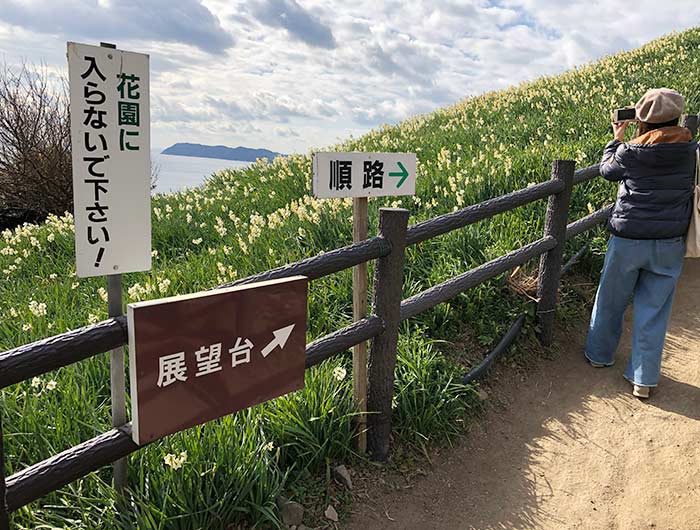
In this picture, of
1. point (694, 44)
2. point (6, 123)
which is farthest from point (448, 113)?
point (6, 123)

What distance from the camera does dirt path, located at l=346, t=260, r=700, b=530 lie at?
9.76 ft

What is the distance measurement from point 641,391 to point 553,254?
1.16 metres

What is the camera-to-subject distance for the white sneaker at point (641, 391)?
388cm

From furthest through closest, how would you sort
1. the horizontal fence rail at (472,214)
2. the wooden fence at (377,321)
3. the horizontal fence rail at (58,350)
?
the horizontal fence rail at (472,214), the wooden fence at (377,321), the horizontal fence rail at (58,350)

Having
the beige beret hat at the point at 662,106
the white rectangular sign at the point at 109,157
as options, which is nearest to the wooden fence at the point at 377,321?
the white rectangular sign at the point at 109,157

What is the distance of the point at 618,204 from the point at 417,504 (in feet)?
8.19

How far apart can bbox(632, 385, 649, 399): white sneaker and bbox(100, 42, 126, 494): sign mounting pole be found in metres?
3.35

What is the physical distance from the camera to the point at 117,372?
7.21ft

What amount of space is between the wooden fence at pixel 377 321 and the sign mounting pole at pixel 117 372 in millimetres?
52

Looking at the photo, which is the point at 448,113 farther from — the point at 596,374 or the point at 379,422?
the point at 379,422

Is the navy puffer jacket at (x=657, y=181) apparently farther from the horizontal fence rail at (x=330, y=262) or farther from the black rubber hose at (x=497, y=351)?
the horizontal fence rail at (x=330, y=262)

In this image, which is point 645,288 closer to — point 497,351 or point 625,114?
point 497,351

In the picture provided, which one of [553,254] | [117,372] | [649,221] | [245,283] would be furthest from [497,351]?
[117,372]

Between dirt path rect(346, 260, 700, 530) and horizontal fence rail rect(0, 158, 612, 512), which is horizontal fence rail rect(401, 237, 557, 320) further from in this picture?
dirt path rect(346, 260, 700, 530)
